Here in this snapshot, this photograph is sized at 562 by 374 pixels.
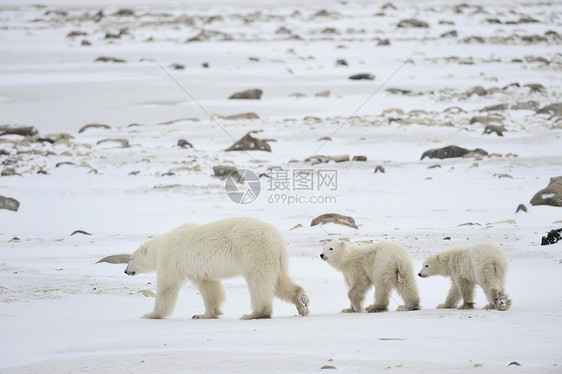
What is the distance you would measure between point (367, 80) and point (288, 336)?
25.6 metres

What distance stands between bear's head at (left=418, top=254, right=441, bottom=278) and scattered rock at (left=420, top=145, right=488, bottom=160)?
832 centimetres

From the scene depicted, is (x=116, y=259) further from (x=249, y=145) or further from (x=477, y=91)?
(x=477, y=91)

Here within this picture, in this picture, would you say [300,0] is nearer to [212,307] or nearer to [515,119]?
[515,119]

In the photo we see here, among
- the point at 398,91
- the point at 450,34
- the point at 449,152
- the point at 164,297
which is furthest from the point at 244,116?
the point at 450,34

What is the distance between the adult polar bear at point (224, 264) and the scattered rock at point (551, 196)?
564cm

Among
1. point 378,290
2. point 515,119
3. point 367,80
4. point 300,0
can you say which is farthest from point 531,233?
point 300,0

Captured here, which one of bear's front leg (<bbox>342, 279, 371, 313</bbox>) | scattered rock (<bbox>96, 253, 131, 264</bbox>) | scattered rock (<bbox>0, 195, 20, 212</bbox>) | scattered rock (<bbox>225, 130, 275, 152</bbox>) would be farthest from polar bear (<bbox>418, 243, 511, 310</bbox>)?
scattered rock (<bbox>225, 130, 275, 152</bbox>)

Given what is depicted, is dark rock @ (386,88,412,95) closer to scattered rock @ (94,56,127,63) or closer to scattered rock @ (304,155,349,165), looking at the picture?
scattered rock @ (304,155,349,165)

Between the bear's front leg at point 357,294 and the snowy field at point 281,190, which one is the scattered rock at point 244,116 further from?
the bear's front leg at point 357,294

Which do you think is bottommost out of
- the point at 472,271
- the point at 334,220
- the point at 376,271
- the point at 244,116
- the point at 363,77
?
the point at 244,116

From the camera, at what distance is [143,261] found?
7.84 metres

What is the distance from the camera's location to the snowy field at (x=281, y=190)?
16.9ft

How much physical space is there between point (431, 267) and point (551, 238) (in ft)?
7.09

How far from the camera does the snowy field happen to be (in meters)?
5.14
